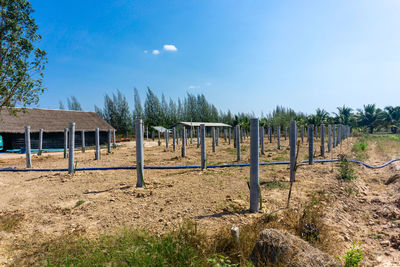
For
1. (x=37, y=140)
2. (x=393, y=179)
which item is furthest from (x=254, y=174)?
(x=37, y=140)

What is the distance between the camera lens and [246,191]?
5.21 m

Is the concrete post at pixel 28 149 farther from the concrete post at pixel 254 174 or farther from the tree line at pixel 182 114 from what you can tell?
the tree line at pixel 182 114

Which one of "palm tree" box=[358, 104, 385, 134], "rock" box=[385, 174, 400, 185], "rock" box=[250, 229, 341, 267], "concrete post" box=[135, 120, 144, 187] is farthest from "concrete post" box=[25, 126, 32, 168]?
"palm tree" box=[358, 104, 385, 134]

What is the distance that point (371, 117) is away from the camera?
43.9 metres

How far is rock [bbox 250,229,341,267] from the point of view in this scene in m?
2.34

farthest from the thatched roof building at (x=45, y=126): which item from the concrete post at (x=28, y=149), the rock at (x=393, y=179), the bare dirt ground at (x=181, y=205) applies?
the rock at (x=393, y=179)

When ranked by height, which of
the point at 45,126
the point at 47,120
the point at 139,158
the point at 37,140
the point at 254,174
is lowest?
the point at 254,174

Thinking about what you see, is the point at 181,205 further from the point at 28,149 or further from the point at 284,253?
the point at 28,149

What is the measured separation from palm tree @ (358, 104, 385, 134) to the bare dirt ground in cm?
4608

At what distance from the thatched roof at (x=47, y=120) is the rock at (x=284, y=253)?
62.7ft

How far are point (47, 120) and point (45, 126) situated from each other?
155 centimetres

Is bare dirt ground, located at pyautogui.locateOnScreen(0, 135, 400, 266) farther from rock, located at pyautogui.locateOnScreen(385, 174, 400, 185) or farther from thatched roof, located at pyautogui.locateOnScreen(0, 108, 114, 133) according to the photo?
thatched roof, located at pyautogui.locateOnScreen(0, 108, 114, 133)

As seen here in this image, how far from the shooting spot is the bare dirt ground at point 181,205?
11.4 ft

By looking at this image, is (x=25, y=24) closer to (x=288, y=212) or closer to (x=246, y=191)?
(x=246, y=191)
